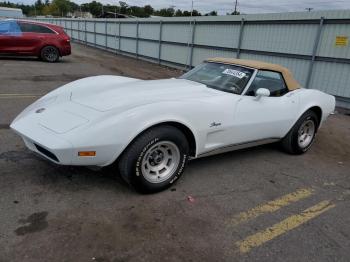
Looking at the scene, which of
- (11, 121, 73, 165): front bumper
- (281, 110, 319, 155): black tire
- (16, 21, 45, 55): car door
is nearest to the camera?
(11, 121, 73, 165): front bumper

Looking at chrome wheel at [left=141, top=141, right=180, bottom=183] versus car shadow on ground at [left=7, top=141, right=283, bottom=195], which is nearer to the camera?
chrome wheel at [left=141, top=141, right=180, bottom=183]

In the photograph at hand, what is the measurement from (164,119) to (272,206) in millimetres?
1465

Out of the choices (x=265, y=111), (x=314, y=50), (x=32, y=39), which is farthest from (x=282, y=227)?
(x=32, y=39)

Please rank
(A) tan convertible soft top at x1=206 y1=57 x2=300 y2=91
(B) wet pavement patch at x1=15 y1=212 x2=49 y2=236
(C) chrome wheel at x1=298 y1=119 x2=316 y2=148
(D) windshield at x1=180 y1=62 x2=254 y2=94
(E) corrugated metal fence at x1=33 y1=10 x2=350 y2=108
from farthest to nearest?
(E) corrugated metal fence at x1=33 y1=10 x2=350 y2=108 < (C) chrome wheel at x1=298 y1=119 x2=316 y2=148 < (A) tan convertible soft top at x1=206 y1=57 x2=300 y2=91 < (D) windshield at x1=180 y1=62 x2=254 y2=94 < (B) wet pavement patch at x1=15 y1=212 x2=49 y2=236

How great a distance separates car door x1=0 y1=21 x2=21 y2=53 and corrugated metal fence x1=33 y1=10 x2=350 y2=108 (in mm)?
6858

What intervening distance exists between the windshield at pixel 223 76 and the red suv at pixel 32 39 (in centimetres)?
1236

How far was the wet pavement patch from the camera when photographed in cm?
293

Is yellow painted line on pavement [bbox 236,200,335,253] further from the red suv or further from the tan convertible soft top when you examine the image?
the red suv

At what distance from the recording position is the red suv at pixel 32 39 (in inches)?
587

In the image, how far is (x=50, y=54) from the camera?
1606cm

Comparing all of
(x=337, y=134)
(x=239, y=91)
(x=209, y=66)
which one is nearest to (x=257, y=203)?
(x=239, y=91)

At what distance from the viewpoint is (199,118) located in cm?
388

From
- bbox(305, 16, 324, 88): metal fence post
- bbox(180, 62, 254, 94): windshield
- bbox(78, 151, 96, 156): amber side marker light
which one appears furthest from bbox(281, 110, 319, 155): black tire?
bbox(305, 16, 324, 88): metal fence post

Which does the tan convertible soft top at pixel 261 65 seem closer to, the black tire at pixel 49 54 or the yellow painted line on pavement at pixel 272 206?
the yellow painted line on pavement at pixel 272 206
